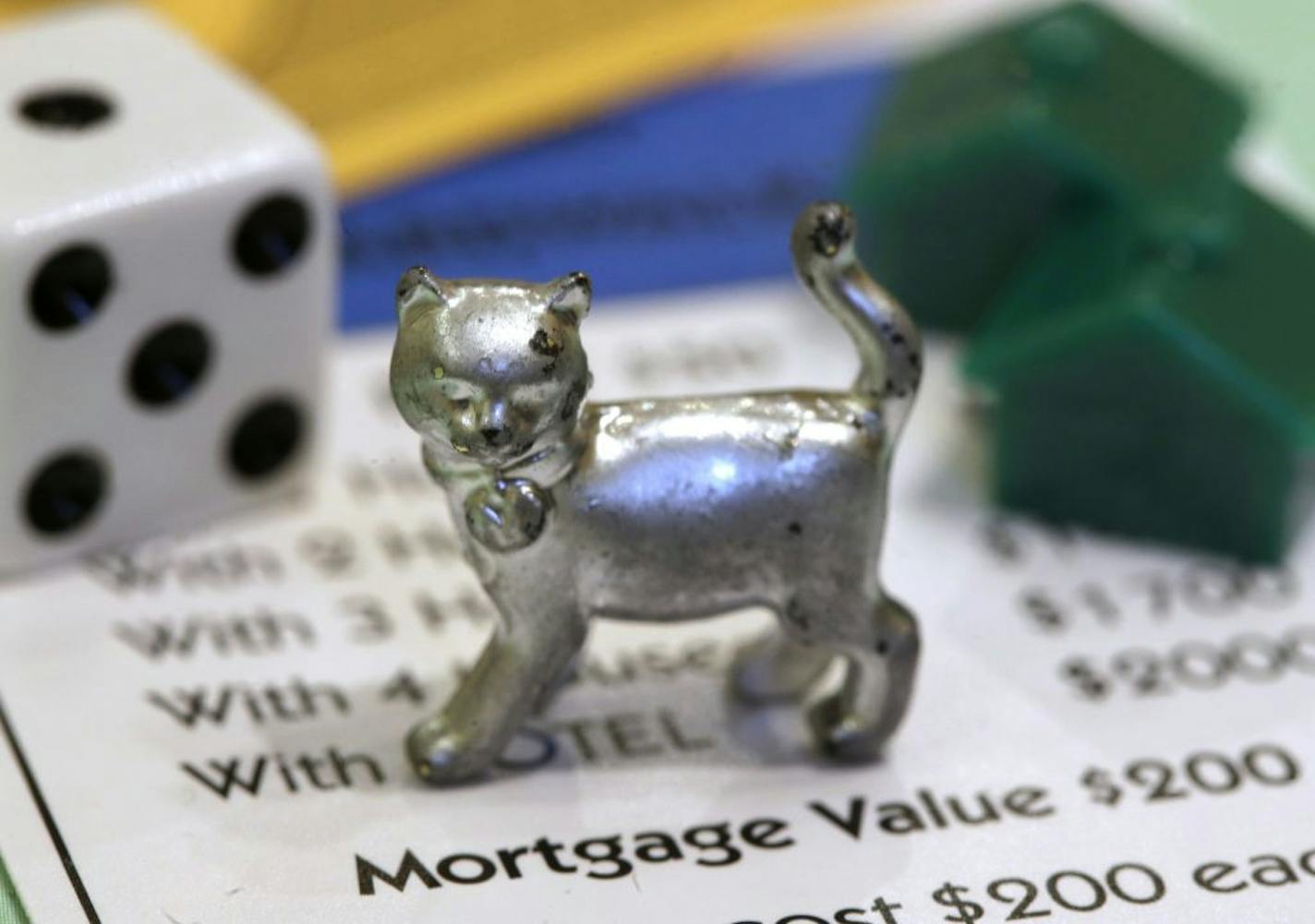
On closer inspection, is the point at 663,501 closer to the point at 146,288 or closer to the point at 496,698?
the point at 496,698

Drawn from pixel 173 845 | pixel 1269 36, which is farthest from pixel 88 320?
pixel 1269 36

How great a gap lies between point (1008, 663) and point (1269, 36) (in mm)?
584

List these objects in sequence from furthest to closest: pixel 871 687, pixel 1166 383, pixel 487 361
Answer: pixel 1166 383 < pixel 871 687 < pixel 487 361

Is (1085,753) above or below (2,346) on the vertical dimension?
below

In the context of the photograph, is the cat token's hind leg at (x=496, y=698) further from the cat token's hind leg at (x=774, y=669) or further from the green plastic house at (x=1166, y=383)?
the green plastic house at (x=1166, y=383)

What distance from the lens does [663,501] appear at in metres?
0.64

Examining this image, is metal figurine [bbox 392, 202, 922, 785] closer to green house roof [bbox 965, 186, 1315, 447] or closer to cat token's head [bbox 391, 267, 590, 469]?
cat token's head [bbox 391, 267, 590, 469]

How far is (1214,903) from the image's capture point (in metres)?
0.66

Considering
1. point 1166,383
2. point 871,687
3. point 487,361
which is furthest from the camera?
point 1166,383

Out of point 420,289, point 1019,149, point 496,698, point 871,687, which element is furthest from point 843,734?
point 1019,149

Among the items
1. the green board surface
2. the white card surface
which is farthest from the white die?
the green board surface

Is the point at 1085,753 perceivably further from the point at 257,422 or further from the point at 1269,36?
the point at 1269,36

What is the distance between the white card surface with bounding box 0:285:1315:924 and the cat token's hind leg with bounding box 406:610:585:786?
14mm

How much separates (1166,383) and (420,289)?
37 centimetres
